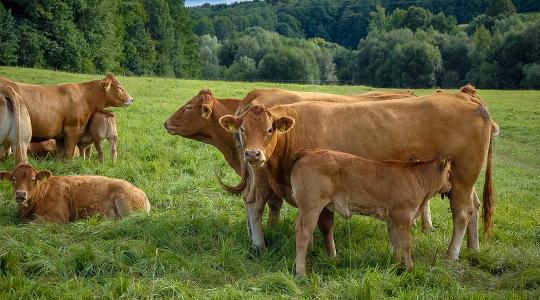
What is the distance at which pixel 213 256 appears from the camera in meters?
7.39

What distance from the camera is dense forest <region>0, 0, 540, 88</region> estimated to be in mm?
50812

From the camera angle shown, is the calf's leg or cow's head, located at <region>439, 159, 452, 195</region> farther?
the calf's leg

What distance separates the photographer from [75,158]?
13039 millimetres

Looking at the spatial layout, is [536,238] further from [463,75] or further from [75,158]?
[463,75]

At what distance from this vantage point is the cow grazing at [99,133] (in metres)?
13.5

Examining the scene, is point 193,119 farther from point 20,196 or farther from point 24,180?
point 20,196

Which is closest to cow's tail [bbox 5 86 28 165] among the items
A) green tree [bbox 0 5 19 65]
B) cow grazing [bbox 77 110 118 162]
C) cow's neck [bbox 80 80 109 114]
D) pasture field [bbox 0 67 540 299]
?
pasture field [bbox 0 67 540 299]

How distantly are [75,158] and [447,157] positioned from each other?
25.7ft

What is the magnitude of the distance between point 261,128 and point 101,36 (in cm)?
5422

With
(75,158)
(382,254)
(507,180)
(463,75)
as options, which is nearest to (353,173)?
(382,254)

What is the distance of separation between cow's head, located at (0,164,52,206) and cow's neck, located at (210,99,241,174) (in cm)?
254

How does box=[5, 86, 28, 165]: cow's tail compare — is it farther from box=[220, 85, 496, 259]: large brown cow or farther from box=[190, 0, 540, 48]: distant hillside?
box=[190, 0, 540, 48]: distant hillside

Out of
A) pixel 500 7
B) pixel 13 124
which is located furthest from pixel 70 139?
pixel 500 7

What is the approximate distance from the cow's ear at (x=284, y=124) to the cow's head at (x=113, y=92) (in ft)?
25.2
